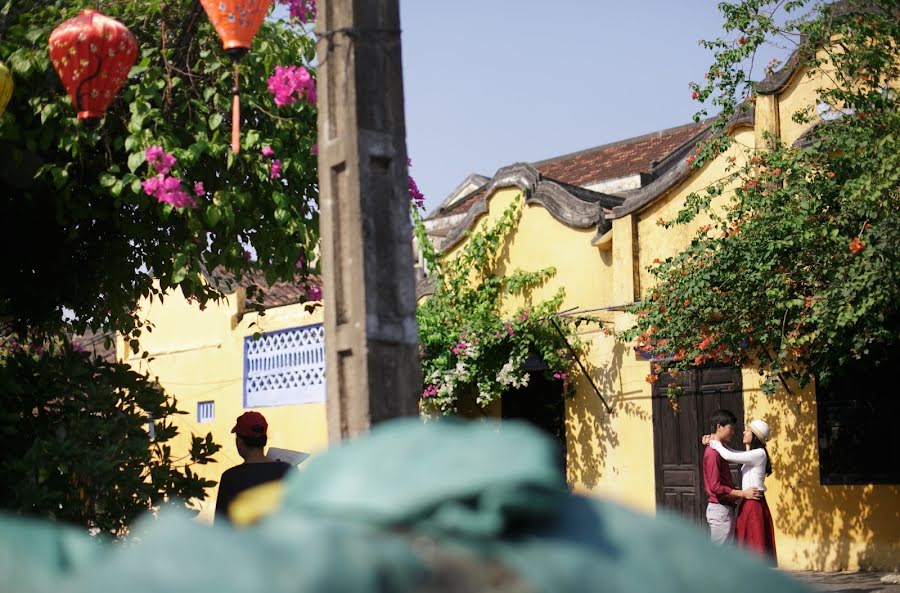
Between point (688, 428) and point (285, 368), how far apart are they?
21.4ft

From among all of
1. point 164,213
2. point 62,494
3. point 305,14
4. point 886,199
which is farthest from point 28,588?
point 886,199

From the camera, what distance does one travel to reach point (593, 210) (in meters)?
13.6

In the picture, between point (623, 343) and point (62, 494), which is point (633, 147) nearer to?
point (623, 343)

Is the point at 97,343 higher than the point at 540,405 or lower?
higher

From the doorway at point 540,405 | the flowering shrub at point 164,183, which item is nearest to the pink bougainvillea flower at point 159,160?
the flowering shrub at point 164,183

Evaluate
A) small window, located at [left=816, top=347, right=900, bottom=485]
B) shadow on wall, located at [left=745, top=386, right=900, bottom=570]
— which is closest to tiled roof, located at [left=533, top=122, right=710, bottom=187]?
shadow on wall, located at [left=745, top=386, right=900, bottom=570]

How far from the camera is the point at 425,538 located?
3.58ft

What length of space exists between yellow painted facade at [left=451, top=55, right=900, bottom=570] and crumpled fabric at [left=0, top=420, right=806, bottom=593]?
28.4ft

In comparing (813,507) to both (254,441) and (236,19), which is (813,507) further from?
(236,19)

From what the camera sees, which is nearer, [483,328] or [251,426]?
[251,426]

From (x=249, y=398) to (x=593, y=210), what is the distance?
645cm

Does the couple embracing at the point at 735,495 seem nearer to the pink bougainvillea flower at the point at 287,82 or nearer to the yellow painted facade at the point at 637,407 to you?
the yellow painted facade at the point at 637,407

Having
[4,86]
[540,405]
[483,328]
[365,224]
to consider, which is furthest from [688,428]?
[365,224]

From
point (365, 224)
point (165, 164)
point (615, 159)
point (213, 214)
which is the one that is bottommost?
point (365, 224)
